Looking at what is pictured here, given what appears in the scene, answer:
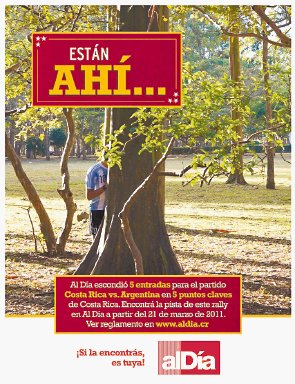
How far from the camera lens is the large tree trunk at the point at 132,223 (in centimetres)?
744

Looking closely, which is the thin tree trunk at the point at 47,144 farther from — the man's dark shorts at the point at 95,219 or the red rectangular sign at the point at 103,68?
the red rectangular sign at the point at 103,68

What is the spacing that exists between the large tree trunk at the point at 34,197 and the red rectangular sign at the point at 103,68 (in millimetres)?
3316

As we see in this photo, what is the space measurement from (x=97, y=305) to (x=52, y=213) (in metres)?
10.6

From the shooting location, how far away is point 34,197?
977 centimetres

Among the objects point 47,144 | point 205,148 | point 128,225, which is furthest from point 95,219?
point 47,144

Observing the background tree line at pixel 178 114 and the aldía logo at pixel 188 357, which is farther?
the background tree line at pixel 178 114

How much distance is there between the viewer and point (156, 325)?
18.2 feet

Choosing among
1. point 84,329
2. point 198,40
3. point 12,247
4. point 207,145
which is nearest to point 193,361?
point 84,329

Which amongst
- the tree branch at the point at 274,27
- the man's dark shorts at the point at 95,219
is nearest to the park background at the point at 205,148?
the tree branch at the point at 274,27

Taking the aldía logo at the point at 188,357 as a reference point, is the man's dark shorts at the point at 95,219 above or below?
above

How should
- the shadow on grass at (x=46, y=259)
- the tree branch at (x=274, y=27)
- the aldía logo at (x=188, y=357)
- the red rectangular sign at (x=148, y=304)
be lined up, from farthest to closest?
the shadow on grass at (x=46, y=259) → the tree branch at (x=274, y=27) → the red rectangular sign at (x=148, y=304) → the aldía logo at (x=188, y=357)

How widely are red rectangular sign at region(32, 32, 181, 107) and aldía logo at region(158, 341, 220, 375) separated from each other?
198 cm

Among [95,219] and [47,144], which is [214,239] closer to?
[95,219]

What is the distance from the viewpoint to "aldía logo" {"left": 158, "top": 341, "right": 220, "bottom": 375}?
507 cm
